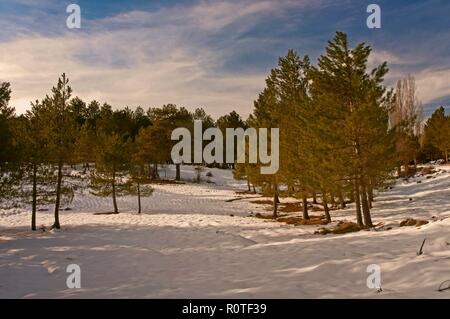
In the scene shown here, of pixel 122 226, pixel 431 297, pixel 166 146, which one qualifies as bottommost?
pixel 122 226

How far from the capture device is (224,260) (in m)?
13.0

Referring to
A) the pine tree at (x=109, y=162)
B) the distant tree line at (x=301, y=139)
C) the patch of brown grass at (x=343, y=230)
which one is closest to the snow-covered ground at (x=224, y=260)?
the patch of brown grass at (x=343, y=230)

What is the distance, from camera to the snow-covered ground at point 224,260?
8711 millimetres

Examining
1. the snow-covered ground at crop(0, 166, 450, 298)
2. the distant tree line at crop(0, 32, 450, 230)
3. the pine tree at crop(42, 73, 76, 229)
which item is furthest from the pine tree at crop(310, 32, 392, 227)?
the pine tree at crop(42, 73, 76, 229)

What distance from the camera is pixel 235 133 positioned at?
66875 millimetres

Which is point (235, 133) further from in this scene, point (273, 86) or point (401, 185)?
point (273, 86)

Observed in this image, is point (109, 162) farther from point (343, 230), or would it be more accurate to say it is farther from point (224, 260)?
point (224, 260)

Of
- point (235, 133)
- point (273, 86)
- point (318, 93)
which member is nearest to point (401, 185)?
point (273, 86)

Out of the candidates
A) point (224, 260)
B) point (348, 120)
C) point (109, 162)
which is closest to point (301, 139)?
point (348, 120)

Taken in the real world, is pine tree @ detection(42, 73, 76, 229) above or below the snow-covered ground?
above

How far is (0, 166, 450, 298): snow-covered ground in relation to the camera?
871 centimetres

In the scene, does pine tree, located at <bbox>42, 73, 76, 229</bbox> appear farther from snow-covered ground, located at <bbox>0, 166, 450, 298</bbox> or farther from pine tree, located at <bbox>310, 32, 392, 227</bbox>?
pine tree, located at <bbox>310, 32, 392, 227</bbox>

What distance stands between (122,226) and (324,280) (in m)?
16.8
